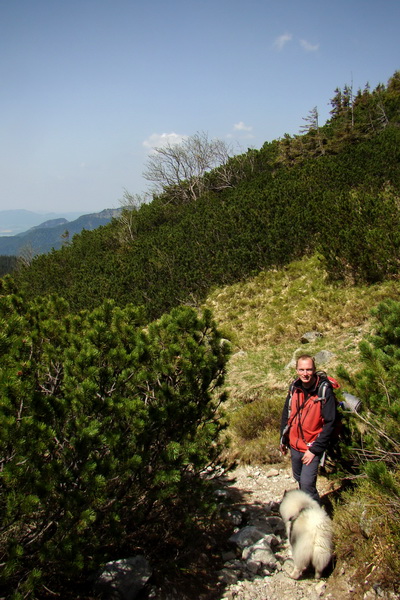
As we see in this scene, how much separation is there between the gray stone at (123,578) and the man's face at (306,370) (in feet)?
Result: 6.45

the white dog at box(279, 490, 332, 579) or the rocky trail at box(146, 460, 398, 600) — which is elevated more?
the white dog at box(279, 490, 332, 579)

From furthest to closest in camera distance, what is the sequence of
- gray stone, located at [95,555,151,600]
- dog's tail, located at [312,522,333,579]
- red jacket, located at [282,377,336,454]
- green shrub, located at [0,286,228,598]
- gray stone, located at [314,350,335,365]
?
gray stone, located at [314,350,335,365], red jacket, located at [282,377,336,454], dog's tail, located at [312,522,333,579], gray stone, located at [95,555,151,600], green shrub, located at [0,286,228,598]

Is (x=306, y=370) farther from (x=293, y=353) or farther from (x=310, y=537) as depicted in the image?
(x=293, y=353)

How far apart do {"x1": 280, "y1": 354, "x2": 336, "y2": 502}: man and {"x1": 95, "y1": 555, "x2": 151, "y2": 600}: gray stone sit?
1.50 meters

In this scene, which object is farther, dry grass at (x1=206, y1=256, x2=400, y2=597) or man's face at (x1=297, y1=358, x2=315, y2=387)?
man's face at (x1=297, y1=358, x2=315, y2=387)

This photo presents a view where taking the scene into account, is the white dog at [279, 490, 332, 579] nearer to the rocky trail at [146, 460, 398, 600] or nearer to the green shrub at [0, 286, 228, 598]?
the rocky trail at [146, 460, 398, 600]

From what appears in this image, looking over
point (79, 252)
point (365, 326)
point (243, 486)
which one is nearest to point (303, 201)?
point (365, 326)

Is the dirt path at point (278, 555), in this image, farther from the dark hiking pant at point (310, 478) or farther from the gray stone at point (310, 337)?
the gray stone at point (310, 337)

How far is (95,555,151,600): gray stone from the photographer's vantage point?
2654mm

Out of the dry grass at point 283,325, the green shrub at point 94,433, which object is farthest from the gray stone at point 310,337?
the green shrub at point 94,433

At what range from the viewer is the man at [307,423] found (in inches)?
131

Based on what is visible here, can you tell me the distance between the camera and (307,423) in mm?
3484

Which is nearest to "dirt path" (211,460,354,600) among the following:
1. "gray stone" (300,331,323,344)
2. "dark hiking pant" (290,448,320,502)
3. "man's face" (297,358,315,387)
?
"dark hiking pant" (290,448,320,502)

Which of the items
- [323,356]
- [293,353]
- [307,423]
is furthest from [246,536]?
[293,353]
